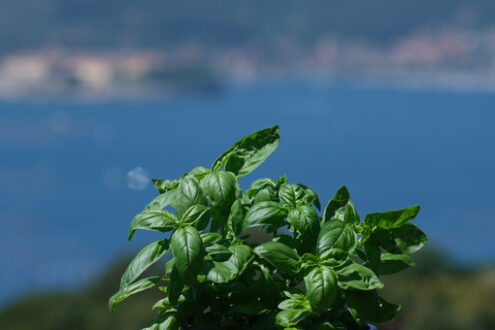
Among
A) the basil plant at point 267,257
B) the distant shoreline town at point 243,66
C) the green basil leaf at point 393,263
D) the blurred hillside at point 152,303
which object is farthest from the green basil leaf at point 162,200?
the distant shoreline town at point 243,66

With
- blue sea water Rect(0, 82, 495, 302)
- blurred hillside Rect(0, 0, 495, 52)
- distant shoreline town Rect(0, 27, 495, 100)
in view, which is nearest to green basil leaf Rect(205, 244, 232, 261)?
blue sea water Rect(0, 82, 495, 302)

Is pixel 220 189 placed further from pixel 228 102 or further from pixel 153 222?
pixel 228 102

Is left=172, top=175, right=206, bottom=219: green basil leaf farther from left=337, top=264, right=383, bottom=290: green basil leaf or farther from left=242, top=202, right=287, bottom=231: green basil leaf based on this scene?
left=337, top=264, right=383, bottom=290: green basil leaf

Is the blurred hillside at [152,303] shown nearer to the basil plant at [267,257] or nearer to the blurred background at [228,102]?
the basil plant at [267,257]

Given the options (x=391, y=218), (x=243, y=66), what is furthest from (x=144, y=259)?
(x=243, y=66)

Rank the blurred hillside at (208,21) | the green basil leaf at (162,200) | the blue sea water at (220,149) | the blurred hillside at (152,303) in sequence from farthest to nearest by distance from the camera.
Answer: the blurred hillside at (208,21), the blue sea water at (220,149), the blurred hillside at (152,303), the green basil leaf at (162,200)

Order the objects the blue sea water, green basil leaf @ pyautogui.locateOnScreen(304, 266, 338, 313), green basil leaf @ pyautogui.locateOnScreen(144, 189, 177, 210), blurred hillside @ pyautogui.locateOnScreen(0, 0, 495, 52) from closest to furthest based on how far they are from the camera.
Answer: green basil leaf @ pyautogui.locateOnScreen(304, 266, 338, 313) < green basil leaf @ pyautogui.locateOnScreen(144, 189, 177, 210) < the blue sea water < blurred hillside @ pyautogui.locateOnScreen(0, 0, 495, 52)

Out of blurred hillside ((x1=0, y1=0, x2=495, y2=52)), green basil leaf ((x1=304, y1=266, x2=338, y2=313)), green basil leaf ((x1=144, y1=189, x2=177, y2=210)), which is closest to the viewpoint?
green basil leaf ((x1=304, y1=266, x2=338, y2=313))
